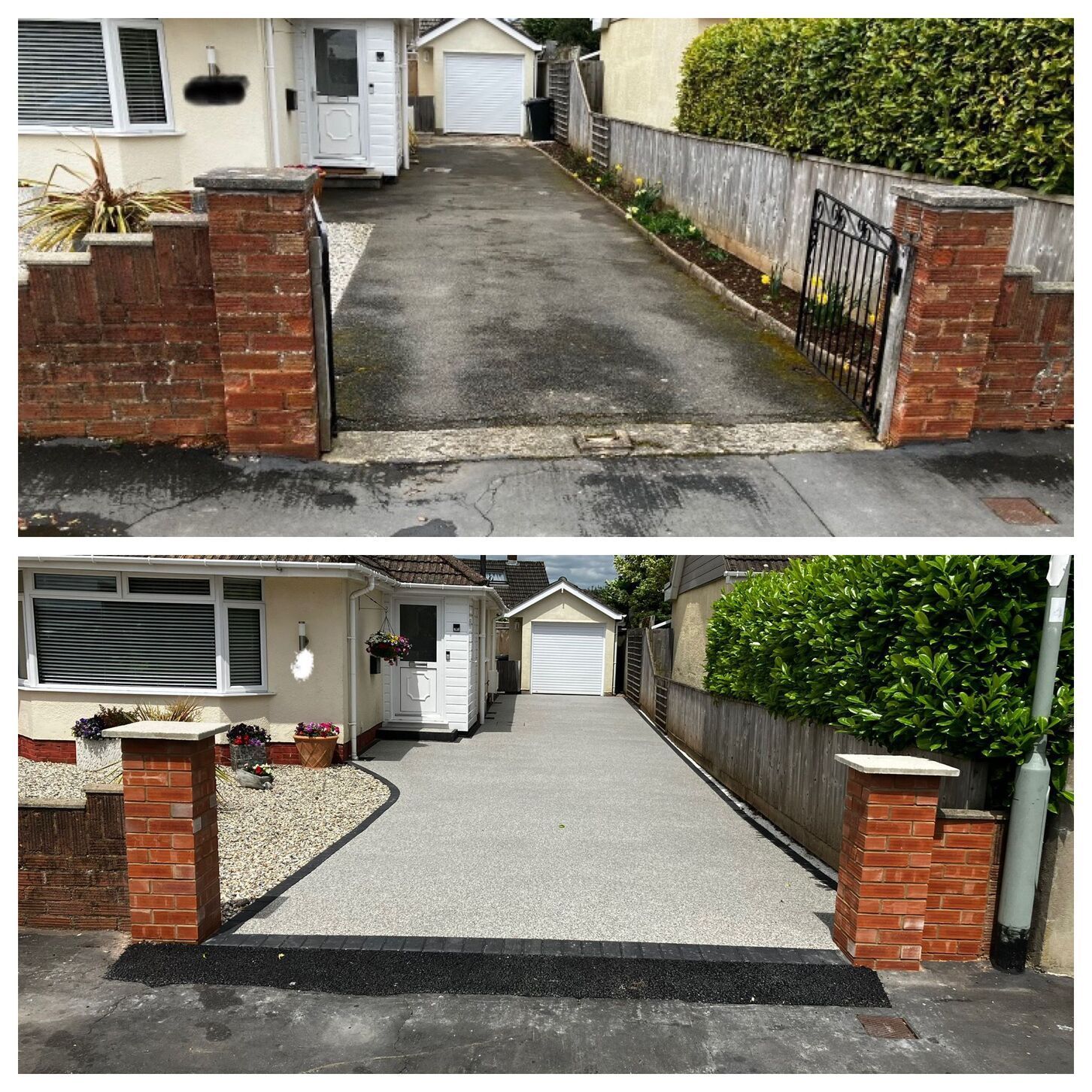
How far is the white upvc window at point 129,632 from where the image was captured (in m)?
9.03

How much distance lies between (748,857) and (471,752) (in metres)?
5.01

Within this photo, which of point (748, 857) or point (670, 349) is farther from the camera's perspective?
point (670, 349)

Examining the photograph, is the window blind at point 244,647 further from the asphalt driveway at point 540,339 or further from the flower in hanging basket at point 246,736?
→ the asphalt driveway at point 540,339

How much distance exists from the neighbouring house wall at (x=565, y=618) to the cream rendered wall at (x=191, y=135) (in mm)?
14527

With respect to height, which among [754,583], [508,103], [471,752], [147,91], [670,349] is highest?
[508,103]

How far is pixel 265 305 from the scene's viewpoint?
5402 millimetres

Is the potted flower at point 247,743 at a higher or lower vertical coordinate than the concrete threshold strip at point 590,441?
lower

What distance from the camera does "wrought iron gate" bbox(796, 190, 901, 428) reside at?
6.41 m

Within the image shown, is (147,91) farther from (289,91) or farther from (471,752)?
(471,752)

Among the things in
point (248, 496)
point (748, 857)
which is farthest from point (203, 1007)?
point (748, 857)

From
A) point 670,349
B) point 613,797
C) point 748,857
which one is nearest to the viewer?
point 748,857

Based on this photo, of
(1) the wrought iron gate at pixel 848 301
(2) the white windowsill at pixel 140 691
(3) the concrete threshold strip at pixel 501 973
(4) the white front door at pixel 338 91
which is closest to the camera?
(3) the concrete threshold strip at pixel 501 973

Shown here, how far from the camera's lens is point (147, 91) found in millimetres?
9867

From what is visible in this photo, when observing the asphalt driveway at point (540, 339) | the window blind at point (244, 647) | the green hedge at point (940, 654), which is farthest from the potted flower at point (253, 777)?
the green hedge at point (940, 654)
